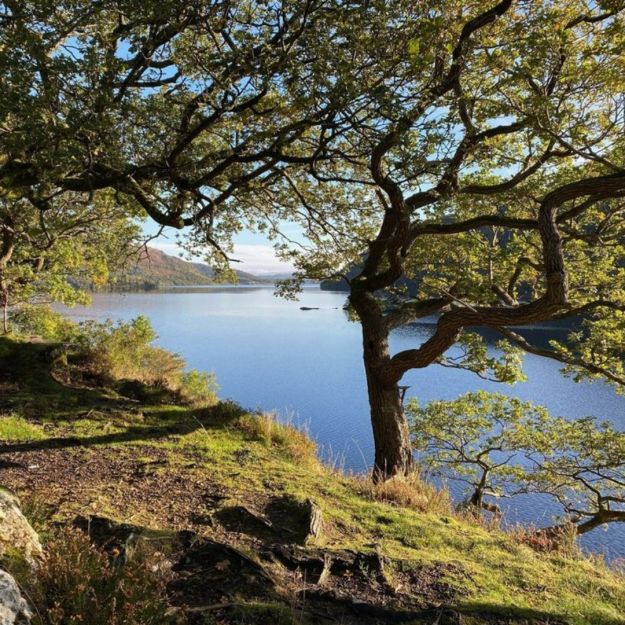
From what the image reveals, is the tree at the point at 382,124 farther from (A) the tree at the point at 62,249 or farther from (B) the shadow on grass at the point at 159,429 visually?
(A) the tree at the point at 62,249

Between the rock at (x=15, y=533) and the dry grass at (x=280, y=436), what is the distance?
436cm

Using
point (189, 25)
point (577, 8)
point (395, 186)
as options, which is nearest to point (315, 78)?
point (189, 25)

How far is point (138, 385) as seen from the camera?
8844mm

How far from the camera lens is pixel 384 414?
880 centimetres

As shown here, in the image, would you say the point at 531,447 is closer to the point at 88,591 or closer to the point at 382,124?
the point at 382,124

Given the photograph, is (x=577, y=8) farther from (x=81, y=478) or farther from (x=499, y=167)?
(x=81, y=478)

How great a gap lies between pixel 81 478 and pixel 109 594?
10.2 feet

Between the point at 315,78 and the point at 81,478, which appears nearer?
the point at 81,478

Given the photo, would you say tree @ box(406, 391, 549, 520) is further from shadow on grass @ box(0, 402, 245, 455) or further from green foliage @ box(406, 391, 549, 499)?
shadow on grass @ box(0, 402, 245, 455)

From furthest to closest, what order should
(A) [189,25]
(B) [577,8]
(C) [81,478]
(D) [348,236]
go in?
(D) [348,236]
(B) [577,8]
(A) [189,25]
(C) [81,478]

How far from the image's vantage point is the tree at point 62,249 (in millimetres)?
11430

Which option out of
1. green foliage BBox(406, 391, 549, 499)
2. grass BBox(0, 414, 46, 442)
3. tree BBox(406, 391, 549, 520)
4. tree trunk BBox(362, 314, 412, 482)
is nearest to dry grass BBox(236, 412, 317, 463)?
tree trunk BBox(362, 314, 412, 482)

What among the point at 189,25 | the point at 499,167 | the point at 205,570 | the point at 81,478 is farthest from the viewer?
the point at 499,167

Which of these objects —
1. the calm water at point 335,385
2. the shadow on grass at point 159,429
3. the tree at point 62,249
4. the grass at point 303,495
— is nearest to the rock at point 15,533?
the grass at point 303,495
